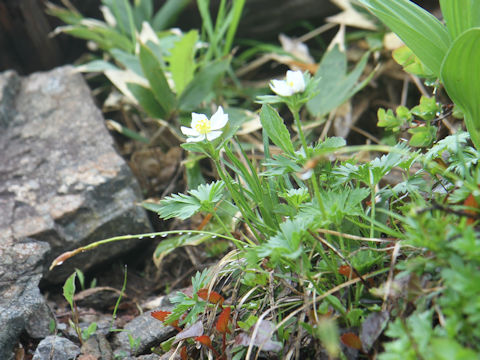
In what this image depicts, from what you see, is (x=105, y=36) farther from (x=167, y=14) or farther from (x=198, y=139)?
(x=198, y=139)

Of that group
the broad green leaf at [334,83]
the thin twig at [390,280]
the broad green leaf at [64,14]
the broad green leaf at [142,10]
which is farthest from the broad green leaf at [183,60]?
the thin twig at [390,280]

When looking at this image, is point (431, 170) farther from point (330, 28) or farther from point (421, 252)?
point (330, 28)

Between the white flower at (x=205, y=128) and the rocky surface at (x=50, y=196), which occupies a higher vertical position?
the white flower at (x=205, y=128)

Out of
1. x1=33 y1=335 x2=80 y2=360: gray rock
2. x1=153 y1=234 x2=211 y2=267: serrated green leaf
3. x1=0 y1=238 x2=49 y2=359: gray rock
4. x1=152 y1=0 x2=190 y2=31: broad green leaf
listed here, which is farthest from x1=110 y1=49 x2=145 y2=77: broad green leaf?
x1=33 y1=335 x2=80 y2=360: gray rock

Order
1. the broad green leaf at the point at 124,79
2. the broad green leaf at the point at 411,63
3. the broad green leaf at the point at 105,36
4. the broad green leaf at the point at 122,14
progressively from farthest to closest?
the broad green leaf at the point at 122,14 → the broad green leaf at the point at 105,36 → the broad green leaf at the point at 124,79 → the broad green leaf at the point at 411,63

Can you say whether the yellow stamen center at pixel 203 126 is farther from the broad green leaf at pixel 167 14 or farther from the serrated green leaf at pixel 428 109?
the broad green leaf at pixel 167 14

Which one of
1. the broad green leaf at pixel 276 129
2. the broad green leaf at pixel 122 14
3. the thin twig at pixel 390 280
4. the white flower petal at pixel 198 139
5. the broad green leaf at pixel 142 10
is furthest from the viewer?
the broad green leaf at pixel 142 10

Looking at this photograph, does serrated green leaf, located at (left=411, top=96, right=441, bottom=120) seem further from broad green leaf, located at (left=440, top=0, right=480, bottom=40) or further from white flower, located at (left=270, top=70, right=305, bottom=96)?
white flower, located at (left=270, top=70, right=305, bottom=96)

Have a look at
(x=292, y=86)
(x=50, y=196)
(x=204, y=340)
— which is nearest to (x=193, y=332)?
(x=204, y=340)
